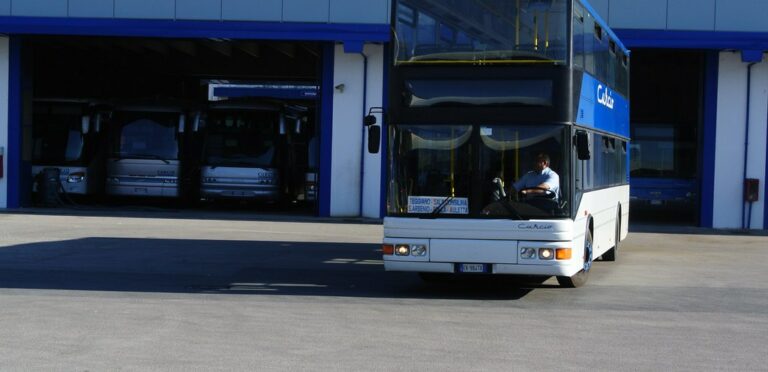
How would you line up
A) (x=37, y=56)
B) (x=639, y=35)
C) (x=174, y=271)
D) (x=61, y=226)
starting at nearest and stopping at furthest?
(x=174, y=271), (x=61, y=226), (x=639, y=35), (x=37, y=56)

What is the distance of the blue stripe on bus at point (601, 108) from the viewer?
1389 cm

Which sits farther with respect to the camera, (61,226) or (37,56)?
(37,56)

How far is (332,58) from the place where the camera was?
27.7 meters

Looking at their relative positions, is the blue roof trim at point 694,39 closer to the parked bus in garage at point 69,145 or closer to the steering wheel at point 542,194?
the parked bus in garage at point 69,145

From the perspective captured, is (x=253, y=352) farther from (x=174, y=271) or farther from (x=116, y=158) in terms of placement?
(x=116, y=158)

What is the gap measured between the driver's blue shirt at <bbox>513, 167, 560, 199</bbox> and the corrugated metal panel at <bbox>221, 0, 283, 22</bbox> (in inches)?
596

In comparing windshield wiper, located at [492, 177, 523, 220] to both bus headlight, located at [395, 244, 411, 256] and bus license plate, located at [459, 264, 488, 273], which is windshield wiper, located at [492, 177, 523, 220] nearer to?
bus license plate, located at [459, 264, 488, 273]

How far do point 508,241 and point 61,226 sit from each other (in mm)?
13601

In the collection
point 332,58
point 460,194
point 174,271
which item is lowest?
point 174,271

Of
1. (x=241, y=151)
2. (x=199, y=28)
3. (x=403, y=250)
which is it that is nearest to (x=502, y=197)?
(x=403, y=250)

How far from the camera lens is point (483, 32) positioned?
42.8ft

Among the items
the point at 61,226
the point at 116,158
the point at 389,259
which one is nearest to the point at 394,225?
the point at 389,259

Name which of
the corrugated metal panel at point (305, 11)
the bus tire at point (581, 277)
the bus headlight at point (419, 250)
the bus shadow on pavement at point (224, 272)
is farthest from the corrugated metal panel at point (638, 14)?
the bus headlight at point (419, 250)

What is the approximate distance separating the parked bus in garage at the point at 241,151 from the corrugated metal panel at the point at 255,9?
4624mm
